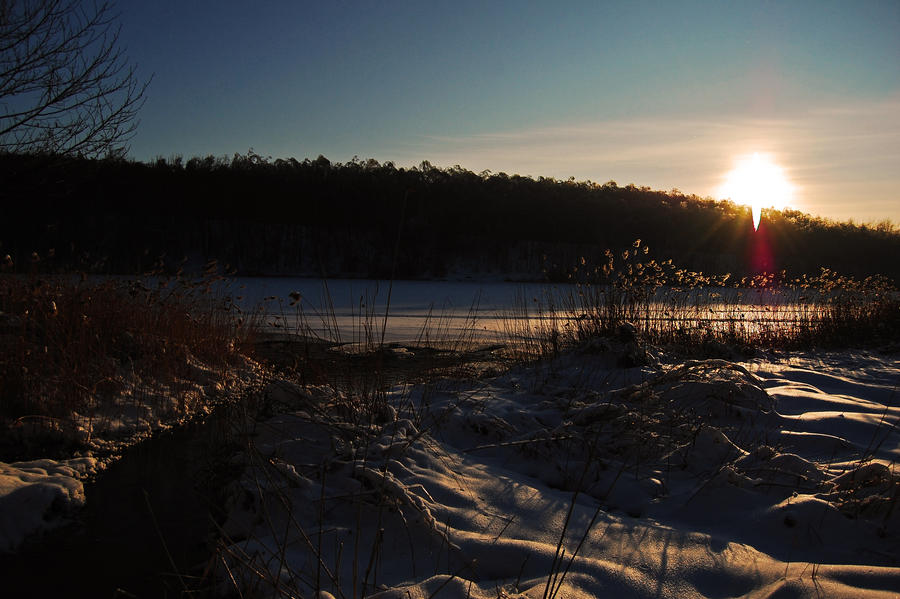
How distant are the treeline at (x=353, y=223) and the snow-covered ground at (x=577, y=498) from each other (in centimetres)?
1366

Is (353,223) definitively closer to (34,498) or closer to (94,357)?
(94,357)

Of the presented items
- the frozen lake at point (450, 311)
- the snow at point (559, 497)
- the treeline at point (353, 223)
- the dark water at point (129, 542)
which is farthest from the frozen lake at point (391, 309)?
the treeline at point (353, 223)

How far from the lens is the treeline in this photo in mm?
18609

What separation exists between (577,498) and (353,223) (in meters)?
19.4

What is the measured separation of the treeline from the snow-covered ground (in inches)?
538

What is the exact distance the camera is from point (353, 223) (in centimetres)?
2081

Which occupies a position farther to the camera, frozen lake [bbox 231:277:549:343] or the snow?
frozen lake [bbox 231:277:549:343]

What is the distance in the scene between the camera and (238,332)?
612cm

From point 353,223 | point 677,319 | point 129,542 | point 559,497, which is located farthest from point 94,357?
point 353,223

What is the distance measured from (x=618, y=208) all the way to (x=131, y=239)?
20.5 m

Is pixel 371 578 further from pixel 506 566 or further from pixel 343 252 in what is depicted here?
pixel 343 252

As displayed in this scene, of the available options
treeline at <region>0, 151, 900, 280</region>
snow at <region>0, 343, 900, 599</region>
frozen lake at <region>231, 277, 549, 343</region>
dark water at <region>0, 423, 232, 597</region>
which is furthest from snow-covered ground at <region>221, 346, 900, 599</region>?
treeline at <region>0, 151, 900, 280</region>

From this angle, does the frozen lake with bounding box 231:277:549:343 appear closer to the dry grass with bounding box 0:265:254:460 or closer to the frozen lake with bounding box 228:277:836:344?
the frozen lake with bounding box 228:277:836:344

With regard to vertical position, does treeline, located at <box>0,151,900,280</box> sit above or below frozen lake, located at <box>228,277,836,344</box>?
above
